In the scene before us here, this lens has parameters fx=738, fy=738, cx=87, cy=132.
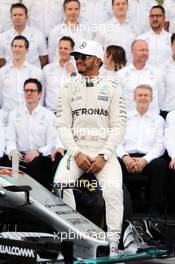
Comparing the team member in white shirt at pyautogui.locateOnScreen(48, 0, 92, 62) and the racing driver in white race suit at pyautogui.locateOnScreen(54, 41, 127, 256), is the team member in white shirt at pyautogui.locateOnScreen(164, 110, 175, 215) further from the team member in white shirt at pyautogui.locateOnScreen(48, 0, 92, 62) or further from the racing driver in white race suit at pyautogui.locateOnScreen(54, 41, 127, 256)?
the team member in white shirt at pyautogui.locateOnScreen(48, 0, 92, 62)

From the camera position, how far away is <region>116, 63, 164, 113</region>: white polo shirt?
981cm

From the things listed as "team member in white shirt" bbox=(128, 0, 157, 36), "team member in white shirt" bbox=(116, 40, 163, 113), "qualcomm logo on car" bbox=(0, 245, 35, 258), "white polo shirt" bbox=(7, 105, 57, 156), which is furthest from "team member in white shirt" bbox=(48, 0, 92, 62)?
"qualcomm logo on car" bbox=(0, 245, 35, 258)

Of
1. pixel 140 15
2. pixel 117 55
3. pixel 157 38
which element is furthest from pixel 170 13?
pixel 117 55

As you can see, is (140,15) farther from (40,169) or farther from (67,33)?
(40,169)


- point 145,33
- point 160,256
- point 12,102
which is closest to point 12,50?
point 12,102

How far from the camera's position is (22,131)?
983cm

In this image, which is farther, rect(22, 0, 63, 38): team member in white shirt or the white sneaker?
rect(22, 0, 63, 38): team member in white shirt

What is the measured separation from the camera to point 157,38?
10516 millimetres

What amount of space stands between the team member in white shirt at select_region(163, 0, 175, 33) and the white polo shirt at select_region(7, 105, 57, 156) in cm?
254

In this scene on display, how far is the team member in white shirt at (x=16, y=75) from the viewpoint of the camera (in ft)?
34.0

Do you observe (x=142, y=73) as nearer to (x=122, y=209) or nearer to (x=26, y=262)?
(x=122, y=209)

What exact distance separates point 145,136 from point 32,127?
1.55 metres

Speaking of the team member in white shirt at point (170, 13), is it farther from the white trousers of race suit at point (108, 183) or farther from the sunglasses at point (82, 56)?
the white trousers of race suit at point (108, 183)

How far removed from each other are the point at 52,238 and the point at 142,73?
4.23 meters
